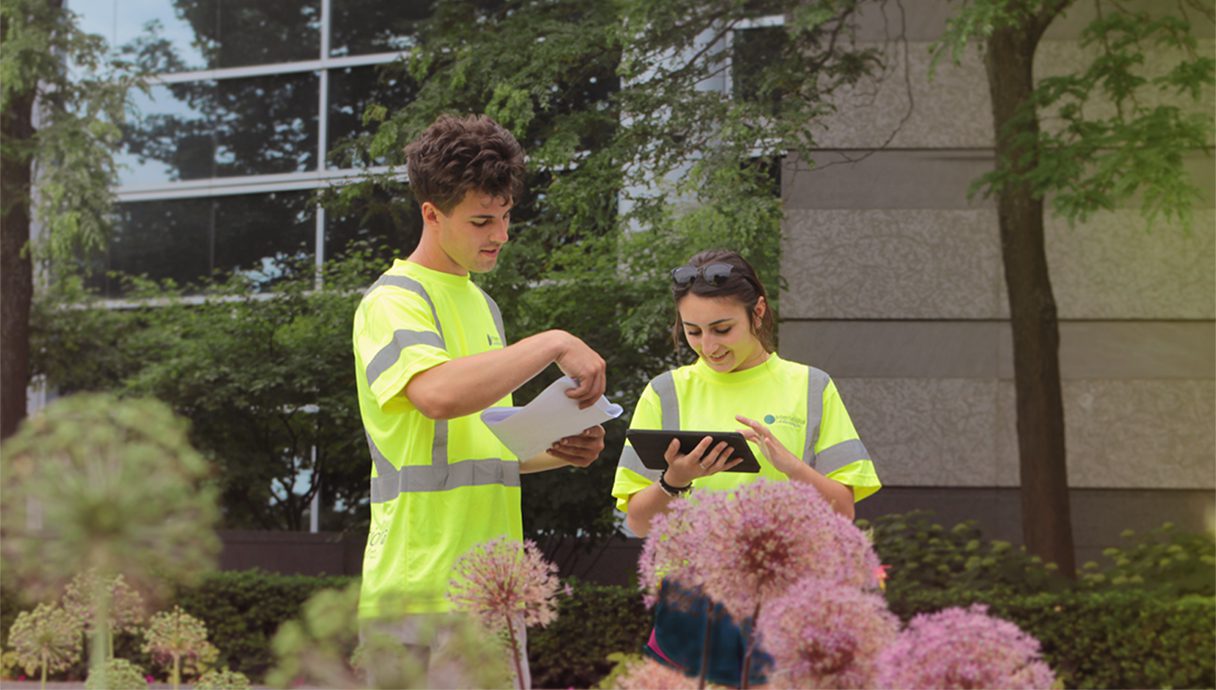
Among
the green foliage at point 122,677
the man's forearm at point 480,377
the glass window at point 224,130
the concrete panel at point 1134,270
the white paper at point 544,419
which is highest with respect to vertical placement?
the glass window at point 224,130

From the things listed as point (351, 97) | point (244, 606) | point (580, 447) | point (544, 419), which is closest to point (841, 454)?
point (580, 447)

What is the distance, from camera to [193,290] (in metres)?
15.4

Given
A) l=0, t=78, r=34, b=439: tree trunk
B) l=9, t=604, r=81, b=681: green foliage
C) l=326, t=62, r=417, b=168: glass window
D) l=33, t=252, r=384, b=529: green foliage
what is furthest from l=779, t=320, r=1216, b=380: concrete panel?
l=9, t=604, r=81, b=681: green foliage

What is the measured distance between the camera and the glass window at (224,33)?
15.6m

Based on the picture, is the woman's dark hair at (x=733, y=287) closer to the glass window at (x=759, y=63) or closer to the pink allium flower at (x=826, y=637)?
the pink allium flower at (x=826, y=637)

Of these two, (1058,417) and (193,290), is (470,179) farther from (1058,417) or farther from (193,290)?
(193,290)

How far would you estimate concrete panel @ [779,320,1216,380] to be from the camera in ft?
34.1

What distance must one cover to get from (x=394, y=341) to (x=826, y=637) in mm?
1554

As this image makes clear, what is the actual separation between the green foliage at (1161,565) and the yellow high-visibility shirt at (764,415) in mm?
6594

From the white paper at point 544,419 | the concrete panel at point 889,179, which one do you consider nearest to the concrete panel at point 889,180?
the concrete panel at point 889,179

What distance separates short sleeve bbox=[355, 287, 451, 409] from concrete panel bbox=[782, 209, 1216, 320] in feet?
26.8

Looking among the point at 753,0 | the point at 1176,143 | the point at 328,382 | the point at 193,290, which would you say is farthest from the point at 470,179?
the point at 193,290

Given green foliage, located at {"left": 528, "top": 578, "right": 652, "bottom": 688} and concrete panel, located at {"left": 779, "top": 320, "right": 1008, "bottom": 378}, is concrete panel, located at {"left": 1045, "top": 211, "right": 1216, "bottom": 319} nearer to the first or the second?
concrete panel, located at {"left": 779, "top": 320, "right": 1008, "bottom": 378}

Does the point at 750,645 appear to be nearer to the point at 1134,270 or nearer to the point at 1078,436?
the point at 1078,436
